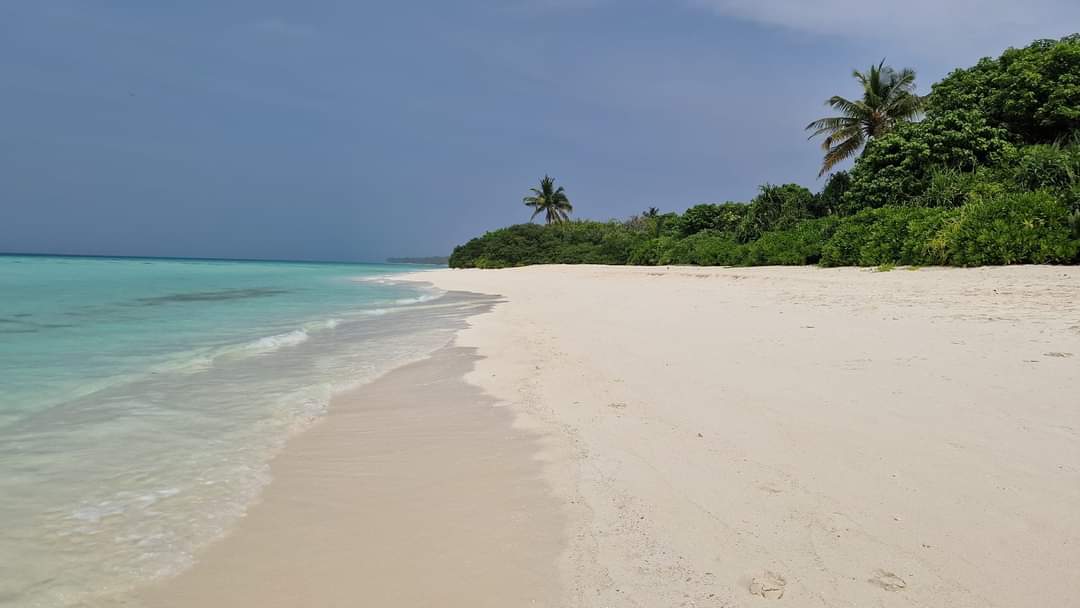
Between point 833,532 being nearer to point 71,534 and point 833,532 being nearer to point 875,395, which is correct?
point 875,395

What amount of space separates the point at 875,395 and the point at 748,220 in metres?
25.7

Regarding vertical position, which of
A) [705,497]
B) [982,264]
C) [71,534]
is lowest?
[71,534]

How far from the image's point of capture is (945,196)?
60.7 ft

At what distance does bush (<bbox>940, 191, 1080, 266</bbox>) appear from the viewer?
1205 cm

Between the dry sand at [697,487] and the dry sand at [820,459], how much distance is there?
0.05 feet

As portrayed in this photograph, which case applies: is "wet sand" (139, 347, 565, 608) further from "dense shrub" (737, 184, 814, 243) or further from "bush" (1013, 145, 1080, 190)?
"dense shrub" (737, 184, 814, 243)

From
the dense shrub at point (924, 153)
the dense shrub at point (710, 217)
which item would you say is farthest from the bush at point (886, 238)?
the dense shrub at point (710, 217)

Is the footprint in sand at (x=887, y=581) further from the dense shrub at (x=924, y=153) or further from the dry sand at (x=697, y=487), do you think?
the dense shrub at (x=924, y=153)

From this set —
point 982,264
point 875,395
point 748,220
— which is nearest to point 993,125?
point 748,220

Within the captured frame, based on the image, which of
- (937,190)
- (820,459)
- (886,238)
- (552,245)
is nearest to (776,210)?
(937,190)

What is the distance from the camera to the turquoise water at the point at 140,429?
8.05ft

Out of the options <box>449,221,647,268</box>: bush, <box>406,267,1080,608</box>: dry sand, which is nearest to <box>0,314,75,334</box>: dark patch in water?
<box>406,267,1080,608</box>: dry sand

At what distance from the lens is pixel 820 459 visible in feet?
10.1

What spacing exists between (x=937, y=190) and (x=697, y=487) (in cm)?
2125
